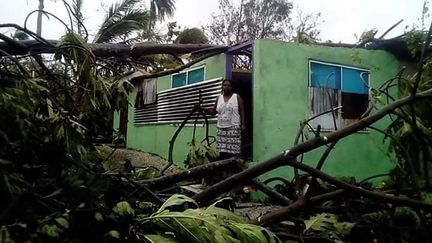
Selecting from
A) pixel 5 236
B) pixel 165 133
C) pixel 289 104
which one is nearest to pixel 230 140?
pixel 289 104

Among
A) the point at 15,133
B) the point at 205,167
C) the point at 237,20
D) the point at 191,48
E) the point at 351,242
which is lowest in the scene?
the point at 351,242

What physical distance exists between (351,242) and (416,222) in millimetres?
432

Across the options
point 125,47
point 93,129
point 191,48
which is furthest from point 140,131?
point 93,129

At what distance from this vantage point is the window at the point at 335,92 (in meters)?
7.19

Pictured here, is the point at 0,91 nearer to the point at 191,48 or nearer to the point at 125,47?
the point at 125,47

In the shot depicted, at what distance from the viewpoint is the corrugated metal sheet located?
7.84m

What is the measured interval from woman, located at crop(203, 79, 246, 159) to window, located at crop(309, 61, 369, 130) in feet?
4.94

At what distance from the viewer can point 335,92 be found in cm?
746

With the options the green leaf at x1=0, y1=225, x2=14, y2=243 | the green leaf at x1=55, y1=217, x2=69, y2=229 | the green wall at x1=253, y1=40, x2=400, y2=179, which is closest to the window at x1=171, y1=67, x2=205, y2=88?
the green wall at x1=253, y1=40, x2=400, y2=179

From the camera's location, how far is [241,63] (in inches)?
425

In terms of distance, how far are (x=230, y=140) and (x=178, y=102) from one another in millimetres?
3452

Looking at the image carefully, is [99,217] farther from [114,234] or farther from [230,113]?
[230,113]

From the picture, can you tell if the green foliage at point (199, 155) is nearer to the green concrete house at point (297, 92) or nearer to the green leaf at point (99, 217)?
the green concrete house at point (297, 92)

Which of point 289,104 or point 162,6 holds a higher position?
point 162,6
